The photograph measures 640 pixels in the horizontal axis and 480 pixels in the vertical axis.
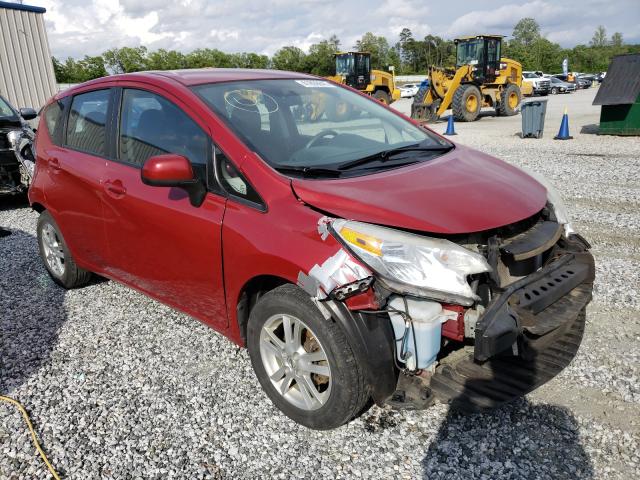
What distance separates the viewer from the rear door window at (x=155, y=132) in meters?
3.02

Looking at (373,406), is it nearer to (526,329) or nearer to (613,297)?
(526,329)

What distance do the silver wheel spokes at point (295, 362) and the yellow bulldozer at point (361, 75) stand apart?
22.2 meters

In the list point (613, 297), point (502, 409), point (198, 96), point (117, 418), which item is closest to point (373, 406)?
point (502, 409)

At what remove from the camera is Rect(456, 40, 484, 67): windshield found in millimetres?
19875

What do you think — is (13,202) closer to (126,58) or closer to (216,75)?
(216,75)

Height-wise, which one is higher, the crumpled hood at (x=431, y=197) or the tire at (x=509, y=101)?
the crumpled hood at (x=431, y=197)

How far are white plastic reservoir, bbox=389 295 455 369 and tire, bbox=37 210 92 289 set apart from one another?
3.20 m

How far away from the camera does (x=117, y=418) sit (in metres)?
2.93

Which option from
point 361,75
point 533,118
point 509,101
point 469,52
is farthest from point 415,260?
point 361,75

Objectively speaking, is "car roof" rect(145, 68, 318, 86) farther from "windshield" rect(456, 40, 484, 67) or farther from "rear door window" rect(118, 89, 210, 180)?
"windshield" rect(456, 40, 484, 67)

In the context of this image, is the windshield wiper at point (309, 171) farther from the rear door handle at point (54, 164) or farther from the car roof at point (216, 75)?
the rear door handle at point (54, 164)

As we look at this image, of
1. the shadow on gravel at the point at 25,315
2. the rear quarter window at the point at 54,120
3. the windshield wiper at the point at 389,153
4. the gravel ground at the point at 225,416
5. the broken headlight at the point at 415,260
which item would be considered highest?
the rear quarter window at the point at 54,120

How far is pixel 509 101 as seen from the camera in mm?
21594

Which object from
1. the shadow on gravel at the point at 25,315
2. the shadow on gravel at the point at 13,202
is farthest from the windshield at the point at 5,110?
the shadow on gravel at the point at 25,315
